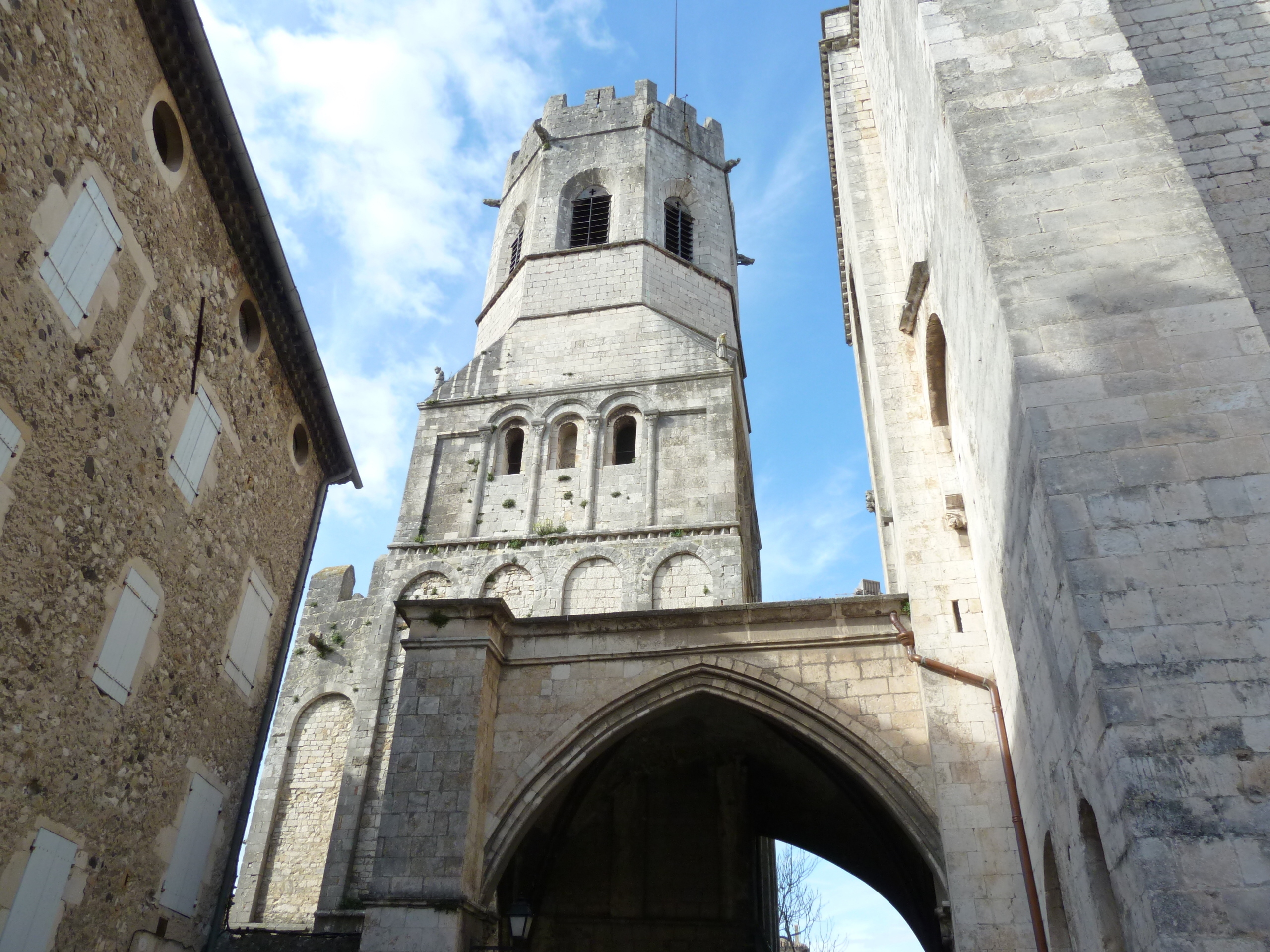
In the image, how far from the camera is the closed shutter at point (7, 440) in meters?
5.22

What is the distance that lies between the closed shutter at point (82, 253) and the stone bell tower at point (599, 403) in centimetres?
831

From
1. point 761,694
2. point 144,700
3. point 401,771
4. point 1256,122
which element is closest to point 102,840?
point 144,700

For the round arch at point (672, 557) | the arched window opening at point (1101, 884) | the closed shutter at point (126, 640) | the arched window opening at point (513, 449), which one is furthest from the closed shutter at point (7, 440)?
the arched window opening at point (513, 449)

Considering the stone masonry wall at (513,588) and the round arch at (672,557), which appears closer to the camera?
the round arch at (672,557)

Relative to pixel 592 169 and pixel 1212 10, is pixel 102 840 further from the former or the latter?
pixel 592 169

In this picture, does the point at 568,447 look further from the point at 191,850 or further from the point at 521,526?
the point at 191,850

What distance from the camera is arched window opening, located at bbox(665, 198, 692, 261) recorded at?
20.3 metres

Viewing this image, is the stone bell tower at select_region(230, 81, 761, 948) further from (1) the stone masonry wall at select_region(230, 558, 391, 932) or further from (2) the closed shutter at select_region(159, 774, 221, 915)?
(2) the closed shutter at select_region(159, 774, 221, 915)

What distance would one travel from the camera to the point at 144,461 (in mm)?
6828

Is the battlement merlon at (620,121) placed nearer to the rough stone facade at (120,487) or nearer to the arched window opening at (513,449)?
the arched window opening at (513,449)

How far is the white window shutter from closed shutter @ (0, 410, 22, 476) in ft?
7.44

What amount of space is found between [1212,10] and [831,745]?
6329 mm

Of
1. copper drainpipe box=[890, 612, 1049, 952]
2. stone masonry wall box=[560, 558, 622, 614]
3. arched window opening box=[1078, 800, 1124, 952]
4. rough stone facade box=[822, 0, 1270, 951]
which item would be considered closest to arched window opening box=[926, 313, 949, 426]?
rough stone facade box=[822, 0, 1270, 951]

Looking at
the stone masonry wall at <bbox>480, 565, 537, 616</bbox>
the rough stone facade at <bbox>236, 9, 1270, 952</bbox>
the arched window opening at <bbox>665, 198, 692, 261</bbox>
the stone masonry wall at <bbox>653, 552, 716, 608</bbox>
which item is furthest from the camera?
the arched window opening at <bbox>665, 198, 692, 261</bbox>
